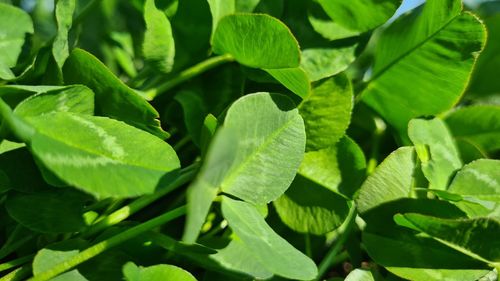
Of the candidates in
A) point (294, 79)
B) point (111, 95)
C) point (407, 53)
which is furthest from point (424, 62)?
point (111, 95)

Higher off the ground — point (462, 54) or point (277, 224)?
point (462, 54)

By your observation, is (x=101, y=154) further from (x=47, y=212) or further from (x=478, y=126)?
(x=478, y=126)

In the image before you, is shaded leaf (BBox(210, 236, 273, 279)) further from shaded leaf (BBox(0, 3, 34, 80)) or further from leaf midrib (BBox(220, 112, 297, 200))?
shaded leaf (BBox(0, 3, 34, 80))

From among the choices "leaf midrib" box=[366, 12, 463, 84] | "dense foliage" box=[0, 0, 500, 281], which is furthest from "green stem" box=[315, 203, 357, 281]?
"leaf midrib" box=[366, 12, 463, 84]

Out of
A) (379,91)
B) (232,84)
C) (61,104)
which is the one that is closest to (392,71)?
(379,91)

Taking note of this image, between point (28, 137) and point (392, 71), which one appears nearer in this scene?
point (28, 137)

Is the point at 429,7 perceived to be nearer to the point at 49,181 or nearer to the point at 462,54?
the point at 462,54
